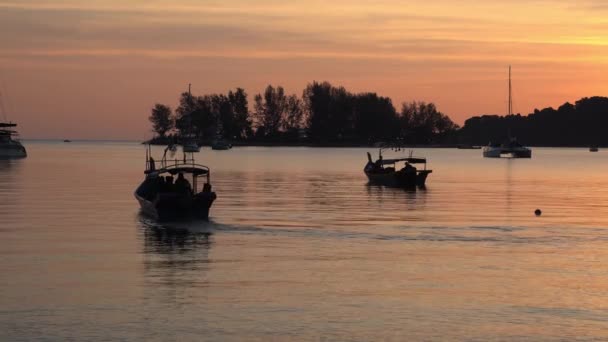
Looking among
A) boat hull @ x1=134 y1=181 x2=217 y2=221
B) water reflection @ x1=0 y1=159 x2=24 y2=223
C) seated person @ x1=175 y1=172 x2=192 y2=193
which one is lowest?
water reflection @ x1=0 y1=159 x2=24 y2=223

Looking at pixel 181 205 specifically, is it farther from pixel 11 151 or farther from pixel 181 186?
pixel 11 151

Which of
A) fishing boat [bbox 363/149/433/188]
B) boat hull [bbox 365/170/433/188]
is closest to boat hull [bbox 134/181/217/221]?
fishing boat [bbox 363/149/433/188]

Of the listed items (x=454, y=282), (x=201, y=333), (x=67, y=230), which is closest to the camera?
(x=201, y=333)

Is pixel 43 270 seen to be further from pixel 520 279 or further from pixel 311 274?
pixel 520 279

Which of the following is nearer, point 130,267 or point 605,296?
point 605,296

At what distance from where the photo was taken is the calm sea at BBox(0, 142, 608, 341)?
2409 centimetres

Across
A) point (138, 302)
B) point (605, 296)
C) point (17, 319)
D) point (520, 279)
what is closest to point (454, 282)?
point (520, 279)

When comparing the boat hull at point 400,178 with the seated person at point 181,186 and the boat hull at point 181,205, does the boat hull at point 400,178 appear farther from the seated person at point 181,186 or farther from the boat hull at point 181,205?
the boat hull at point 181,205

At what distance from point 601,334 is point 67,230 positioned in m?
30.1

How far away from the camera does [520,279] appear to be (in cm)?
3203

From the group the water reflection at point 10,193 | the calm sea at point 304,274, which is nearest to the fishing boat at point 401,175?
the calm sea at point 304,274

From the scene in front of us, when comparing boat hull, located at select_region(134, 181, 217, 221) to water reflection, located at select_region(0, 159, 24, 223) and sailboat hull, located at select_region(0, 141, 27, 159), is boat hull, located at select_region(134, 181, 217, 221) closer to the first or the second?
water reflection, located at select_region(0, 159, 24, 223)

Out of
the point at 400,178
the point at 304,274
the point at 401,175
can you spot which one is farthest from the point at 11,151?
the point at 304,274

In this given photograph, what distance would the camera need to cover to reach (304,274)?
32531mm
